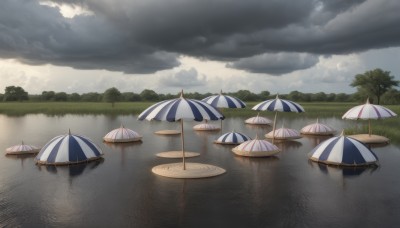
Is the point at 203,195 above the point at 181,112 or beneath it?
beneath

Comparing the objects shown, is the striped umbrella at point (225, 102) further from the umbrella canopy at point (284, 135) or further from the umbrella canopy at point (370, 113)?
the umbrella canopy at point (370, 113)

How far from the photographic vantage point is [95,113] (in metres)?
71.2

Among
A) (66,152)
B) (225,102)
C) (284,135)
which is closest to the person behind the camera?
(66,152)

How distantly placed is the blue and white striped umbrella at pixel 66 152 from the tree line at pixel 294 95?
72308 millimetres

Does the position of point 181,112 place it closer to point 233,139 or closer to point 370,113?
point 233,139

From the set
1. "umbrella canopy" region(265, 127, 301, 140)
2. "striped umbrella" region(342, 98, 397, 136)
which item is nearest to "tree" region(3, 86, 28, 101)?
"umbrella canopy" region(265, 127, 301, 140)

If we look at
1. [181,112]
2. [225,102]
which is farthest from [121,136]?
[181,112]

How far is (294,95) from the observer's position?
139250 mm

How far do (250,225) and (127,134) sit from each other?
21.3m

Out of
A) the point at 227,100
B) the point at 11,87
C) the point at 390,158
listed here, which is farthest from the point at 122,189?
the point at 11,87

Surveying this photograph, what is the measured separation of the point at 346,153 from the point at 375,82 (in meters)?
87.6

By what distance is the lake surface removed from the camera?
11570 millimetres

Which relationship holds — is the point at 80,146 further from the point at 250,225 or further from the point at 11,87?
the point at 11,87

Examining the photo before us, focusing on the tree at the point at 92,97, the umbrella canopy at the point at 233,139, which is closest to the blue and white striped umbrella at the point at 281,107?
the umbrella canopy at the point at 233,139
